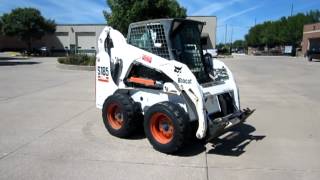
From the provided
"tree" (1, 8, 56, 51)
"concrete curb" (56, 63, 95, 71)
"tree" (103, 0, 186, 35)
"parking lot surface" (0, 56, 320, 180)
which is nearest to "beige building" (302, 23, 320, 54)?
"tree" (103, 0, 186, 35)

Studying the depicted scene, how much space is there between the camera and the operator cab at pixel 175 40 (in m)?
6.08

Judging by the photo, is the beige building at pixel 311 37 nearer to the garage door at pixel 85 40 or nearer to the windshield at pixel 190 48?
the garage door at pixel 85 40

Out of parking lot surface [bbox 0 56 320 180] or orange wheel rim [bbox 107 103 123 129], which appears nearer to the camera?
parking lot surface [bbox 0 56 320 180]

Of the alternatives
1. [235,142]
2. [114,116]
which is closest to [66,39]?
[114,116]

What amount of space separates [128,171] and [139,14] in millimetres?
23938

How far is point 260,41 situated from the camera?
96062mm

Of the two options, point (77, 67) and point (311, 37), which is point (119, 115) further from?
point (311, 37)

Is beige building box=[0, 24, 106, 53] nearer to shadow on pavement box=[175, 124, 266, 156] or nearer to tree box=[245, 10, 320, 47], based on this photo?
tree box=[245, 10, 320, 47]

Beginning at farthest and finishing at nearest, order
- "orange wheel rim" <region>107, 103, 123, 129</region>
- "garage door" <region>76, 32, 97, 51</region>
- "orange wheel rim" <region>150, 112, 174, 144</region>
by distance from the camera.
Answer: "garage door" <region>76, 32, 97, 51</region> → "orange wheel rim" <region>107, 103, 123, 129</region> → "orange wheel rim" <region>150, 112, 174, 144</region>

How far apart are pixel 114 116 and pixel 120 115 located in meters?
0.20

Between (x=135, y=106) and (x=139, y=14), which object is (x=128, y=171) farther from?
(x=139, y=14)

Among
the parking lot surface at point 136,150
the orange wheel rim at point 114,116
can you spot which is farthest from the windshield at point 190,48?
the orange wheel rim at point 114,116

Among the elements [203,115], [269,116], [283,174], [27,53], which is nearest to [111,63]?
[203,115]

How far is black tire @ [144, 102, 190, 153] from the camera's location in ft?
17.6
